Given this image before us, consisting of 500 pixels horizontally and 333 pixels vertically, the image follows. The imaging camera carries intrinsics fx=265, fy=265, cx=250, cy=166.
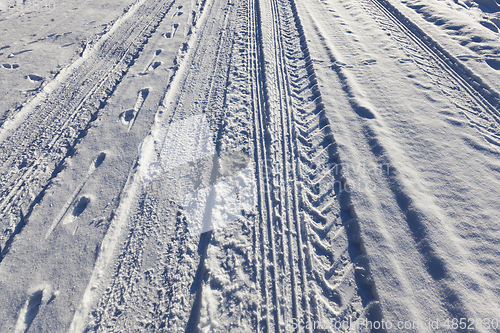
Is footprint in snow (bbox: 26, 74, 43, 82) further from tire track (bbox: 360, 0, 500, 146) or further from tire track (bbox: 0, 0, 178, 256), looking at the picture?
tire track (bbox: 360, 0, 500, 146)

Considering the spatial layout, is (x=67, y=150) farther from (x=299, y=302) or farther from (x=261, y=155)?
(x=299, y=302)

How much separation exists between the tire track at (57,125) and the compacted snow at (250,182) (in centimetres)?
3

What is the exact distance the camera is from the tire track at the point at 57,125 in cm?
324

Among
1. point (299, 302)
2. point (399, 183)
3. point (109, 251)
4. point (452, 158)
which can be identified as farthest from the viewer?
point (452, 158)

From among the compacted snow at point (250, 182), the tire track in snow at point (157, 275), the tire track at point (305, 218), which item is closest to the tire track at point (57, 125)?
the compacted snow at point (250, 182)

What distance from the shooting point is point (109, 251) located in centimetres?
278

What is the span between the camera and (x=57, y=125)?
404 cm

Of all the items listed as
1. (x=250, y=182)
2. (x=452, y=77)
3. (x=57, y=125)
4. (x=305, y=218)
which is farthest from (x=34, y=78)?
(x=452, y=77)

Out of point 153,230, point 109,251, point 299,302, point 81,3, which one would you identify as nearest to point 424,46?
point 299,302

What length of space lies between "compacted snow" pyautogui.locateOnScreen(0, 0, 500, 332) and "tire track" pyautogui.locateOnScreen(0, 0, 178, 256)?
0.09 ft

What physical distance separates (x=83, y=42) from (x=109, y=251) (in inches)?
204

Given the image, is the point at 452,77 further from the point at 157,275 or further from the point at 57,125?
the point at 57,125

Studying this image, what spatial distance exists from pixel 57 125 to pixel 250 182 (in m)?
3.13

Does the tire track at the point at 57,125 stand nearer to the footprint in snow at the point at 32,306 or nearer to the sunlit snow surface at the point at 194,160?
the footprint in snow at the point at 32,306
